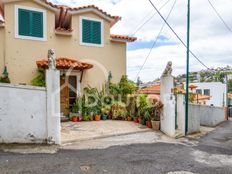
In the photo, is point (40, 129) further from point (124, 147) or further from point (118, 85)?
point (118, 85)

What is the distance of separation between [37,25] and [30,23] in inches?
16.0

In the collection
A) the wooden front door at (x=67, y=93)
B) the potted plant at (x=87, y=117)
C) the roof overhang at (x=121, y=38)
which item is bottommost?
A: the potted plant at (x=87, y=117)

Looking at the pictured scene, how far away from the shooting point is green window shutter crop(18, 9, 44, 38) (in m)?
13.5

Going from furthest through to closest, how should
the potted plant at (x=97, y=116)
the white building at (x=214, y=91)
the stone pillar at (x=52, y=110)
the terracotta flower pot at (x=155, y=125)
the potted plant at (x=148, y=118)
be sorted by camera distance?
the white building at (x=214, y=91) → the potted plant at (x=97, y=116) → the potted plant at (x=148, y=118) → the terracotta flower pot at (x=155, y=125) → the stone pillar at (x=52, y=110)

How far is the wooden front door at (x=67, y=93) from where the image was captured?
1441 centimetres

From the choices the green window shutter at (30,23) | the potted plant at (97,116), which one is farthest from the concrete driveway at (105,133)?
the green window shutter at (30,23)

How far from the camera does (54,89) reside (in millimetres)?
8695

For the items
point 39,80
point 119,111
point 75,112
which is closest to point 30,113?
point 39,80

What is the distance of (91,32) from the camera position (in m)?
15.5

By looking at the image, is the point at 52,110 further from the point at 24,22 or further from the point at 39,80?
the point at 24,22

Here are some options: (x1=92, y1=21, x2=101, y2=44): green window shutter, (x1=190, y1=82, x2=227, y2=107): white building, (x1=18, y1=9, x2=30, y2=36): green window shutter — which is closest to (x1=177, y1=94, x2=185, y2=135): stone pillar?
(x1=92, y1=21, x2=101, y2=44): green window shutter

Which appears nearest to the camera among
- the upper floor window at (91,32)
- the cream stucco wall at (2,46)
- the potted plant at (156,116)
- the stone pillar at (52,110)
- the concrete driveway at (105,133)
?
the stone pillar at (52,110)

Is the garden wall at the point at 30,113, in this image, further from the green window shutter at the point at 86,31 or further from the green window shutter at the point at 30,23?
the green window shutter at the point at 86,31

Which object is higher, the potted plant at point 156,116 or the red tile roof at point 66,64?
the red tile roof at point 66,64
